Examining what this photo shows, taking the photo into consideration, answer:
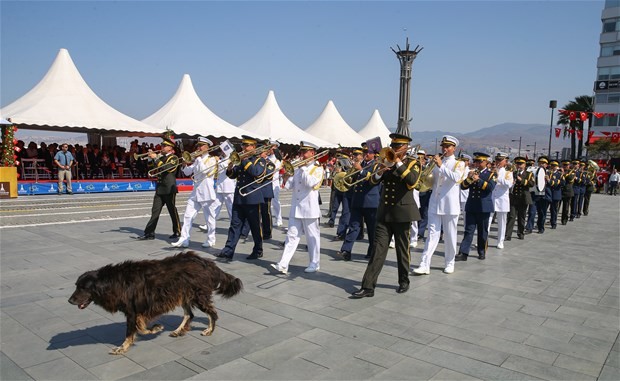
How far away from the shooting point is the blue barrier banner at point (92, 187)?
62.1ft

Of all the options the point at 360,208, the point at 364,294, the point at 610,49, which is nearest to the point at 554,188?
the point at 360,208

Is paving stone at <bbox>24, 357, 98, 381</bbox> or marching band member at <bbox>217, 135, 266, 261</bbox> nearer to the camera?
paving stone at <bbox>24, 357, 98, 381</bbox>

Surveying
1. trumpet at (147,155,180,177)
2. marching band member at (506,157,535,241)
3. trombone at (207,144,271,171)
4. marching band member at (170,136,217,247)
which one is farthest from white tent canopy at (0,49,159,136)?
marching band member at (506,157,535,241)

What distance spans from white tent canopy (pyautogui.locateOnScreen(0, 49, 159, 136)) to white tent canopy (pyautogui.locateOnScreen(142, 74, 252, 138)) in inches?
81.7

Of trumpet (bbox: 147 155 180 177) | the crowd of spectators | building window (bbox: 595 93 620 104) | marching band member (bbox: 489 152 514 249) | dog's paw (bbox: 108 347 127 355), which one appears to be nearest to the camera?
dog's paw (bbox: 108 347 127 355)

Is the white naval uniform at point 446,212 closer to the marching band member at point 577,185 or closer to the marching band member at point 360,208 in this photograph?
the marching band member at point 360,208

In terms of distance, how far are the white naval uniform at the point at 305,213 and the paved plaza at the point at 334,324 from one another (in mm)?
371

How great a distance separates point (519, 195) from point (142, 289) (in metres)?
10.0

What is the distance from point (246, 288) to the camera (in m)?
6.39

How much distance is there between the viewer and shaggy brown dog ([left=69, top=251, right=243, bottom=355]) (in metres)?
4.13

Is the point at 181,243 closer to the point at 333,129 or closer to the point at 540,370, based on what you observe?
the point at 540,370

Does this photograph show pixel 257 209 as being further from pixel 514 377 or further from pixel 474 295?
pixel 514 377

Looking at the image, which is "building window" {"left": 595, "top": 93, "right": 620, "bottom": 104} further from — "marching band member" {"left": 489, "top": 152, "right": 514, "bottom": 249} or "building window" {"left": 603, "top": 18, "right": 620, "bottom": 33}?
"marching band member" {"left": 489, "top": 152, "right": 514, "bottom": 249}

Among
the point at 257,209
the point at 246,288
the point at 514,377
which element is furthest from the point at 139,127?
the point at 514,377
